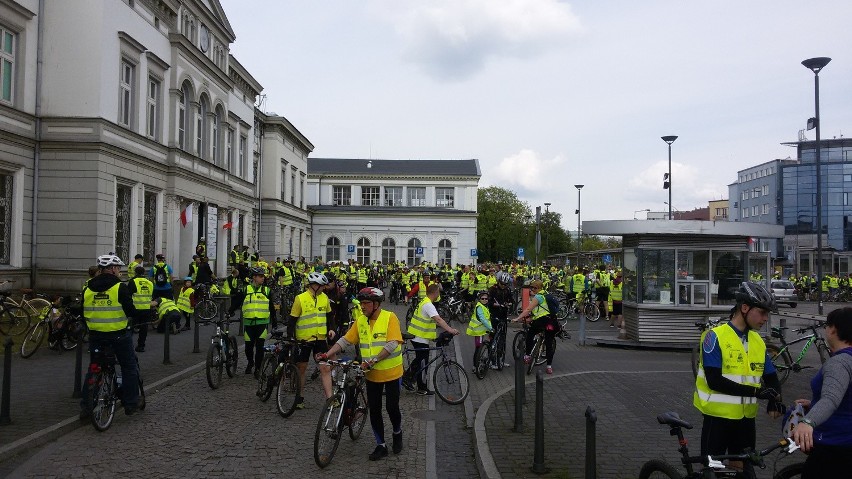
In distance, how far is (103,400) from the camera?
26.4 ft

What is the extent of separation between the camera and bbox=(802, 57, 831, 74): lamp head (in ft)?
77.8

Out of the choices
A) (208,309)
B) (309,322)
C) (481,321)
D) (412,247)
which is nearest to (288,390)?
(309,322)

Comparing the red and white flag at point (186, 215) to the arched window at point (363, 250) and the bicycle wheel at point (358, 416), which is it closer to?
the bicycle wheel at point (358, 416)

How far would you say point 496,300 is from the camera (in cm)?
1448

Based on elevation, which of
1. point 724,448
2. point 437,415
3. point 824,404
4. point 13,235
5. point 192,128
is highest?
point 192,128

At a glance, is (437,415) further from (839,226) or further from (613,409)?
(839,226)

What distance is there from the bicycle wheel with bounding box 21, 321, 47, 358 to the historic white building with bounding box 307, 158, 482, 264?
2157 inches

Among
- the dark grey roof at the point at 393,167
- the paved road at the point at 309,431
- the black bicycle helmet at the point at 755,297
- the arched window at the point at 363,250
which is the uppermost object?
the dark grey roof at the point at 393,167

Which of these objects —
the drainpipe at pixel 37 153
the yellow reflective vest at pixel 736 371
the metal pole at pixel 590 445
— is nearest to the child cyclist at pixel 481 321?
the metal pole at pixel 590 445

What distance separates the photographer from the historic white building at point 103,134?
793 inches

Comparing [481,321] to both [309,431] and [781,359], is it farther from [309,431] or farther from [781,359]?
[781,359]

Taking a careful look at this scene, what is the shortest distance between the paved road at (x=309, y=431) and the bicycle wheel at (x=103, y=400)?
0.17 metres

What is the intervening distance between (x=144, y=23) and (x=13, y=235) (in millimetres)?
9410

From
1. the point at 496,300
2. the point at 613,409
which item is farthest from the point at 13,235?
the point at 613,409
